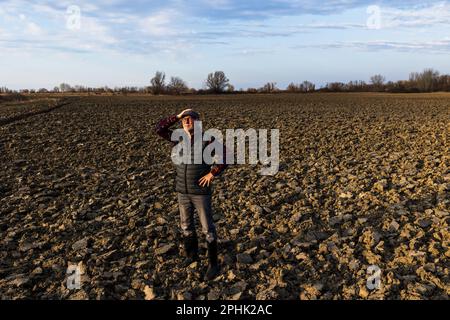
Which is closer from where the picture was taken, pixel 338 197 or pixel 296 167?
pixel 338 197

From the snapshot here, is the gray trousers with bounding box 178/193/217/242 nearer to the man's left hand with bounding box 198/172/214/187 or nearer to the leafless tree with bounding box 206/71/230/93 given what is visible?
the man's left hand with bounding box 198/172/214/187

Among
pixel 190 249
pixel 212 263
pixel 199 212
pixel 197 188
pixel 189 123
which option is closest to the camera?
pixel 189 123

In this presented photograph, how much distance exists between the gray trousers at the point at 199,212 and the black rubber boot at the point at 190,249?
135 millimetres

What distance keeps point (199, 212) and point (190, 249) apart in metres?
0.97

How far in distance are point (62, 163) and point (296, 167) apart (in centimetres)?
865

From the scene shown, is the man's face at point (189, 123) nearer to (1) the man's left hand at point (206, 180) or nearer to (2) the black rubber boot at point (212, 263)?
(1) the man's left hand at point (206, 180)

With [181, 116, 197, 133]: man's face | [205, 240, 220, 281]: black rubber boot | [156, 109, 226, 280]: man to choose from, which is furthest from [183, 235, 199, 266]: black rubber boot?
[181, 116, 197, 133]: man's face

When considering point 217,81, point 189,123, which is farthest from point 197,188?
point 217,81

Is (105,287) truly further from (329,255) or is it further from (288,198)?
(288,198)

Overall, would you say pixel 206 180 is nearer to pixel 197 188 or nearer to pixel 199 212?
pixel 197 188

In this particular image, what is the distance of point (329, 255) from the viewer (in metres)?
8.04

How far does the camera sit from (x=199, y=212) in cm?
732
